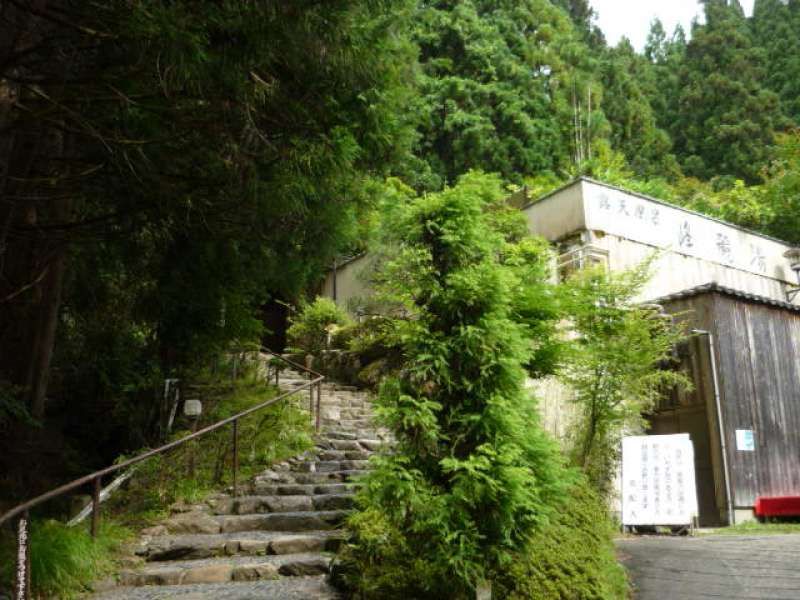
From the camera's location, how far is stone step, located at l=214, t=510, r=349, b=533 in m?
7.11

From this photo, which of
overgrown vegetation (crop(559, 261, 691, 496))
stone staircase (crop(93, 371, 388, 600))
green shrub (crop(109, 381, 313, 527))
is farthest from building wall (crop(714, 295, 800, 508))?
green shrub (crop(109, 381, 313, 527))

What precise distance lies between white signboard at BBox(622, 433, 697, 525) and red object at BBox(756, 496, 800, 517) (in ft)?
10.4

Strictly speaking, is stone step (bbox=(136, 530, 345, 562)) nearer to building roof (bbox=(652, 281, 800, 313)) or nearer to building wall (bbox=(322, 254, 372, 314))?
building roof (bbox=(652, 281, 800, 313))

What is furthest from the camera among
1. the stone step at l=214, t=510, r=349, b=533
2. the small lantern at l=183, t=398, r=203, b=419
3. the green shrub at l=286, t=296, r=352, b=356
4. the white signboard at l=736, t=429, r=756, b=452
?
the green shrub at l=286, t=296, r=352, b=356

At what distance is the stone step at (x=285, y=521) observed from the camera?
7105mm

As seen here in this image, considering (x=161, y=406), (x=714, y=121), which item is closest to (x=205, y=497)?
(x=161, y=406)

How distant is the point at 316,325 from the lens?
16.8m

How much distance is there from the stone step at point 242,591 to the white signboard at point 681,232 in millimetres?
11437

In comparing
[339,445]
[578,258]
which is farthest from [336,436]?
[578,258]

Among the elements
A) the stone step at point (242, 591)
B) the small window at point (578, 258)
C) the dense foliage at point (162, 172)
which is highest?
the small window at point (578, 258)

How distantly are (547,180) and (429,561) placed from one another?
768 inches

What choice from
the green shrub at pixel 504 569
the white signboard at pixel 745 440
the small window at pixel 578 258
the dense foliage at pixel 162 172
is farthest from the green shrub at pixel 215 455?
the white signboard at pixel 745 440

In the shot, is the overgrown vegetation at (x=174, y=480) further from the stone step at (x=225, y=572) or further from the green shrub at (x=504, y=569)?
the green shrub at (x=504, y=569)

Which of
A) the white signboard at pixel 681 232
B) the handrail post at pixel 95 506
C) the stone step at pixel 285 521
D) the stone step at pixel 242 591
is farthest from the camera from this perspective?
the white signboard at pixel 681 232
